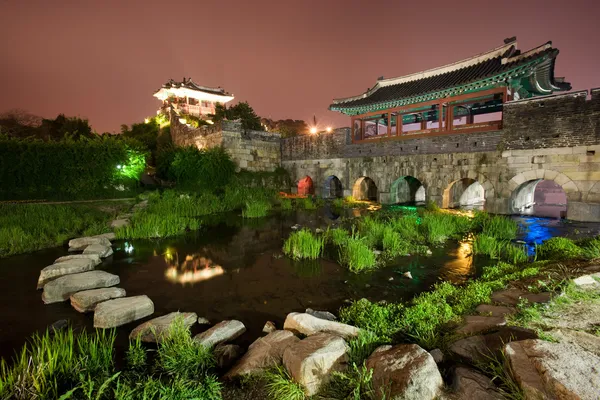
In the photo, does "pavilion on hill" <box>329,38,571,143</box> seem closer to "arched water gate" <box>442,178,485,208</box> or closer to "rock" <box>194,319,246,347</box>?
"arched water gate" <box>442,178,485,208</box>

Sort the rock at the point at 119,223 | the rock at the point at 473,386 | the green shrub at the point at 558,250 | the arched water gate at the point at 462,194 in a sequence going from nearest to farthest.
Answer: the rock at the point at 473,386 < the green shrub at the point at 558,250 < the rock at the point at 119,223 < the arched water gate at the point at 462,194

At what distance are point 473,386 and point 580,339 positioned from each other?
51.8 inches

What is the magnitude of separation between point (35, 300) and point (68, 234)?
4.81 m

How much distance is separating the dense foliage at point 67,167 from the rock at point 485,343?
54.7 ft

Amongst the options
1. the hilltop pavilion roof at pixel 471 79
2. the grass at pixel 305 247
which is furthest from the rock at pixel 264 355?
the hilltop pavilion roof at pixel 471 79

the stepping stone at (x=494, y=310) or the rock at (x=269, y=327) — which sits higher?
the stepping stone at (x=494, y=310)

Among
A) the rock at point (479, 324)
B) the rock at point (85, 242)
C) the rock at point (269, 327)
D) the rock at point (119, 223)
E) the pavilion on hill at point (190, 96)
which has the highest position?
the pavilion on hill at point (190, 96)

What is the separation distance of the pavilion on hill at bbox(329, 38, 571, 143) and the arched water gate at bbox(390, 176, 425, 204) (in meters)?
3.14

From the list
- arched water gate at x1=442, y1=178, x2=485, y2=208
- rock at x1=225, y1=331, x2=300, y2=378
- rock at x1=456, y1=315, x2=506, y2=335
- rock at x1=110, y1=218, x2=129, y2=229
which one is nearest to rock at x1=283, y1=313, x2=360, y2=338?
rock at x1=225, y1=331, x2=300, y2=378

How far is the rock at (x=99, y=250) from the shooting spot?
7461mm

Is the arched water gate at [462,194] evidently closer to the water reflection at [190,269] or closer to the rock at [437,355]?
the water reflection at [190,269]

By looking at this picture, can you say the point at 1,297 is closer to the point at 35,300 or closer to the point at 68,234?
the point at 35,300

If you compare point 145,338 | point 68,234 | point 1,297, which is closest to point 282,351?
point 145,338

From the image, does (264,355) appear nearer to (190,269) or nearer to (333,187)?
(190,269)
